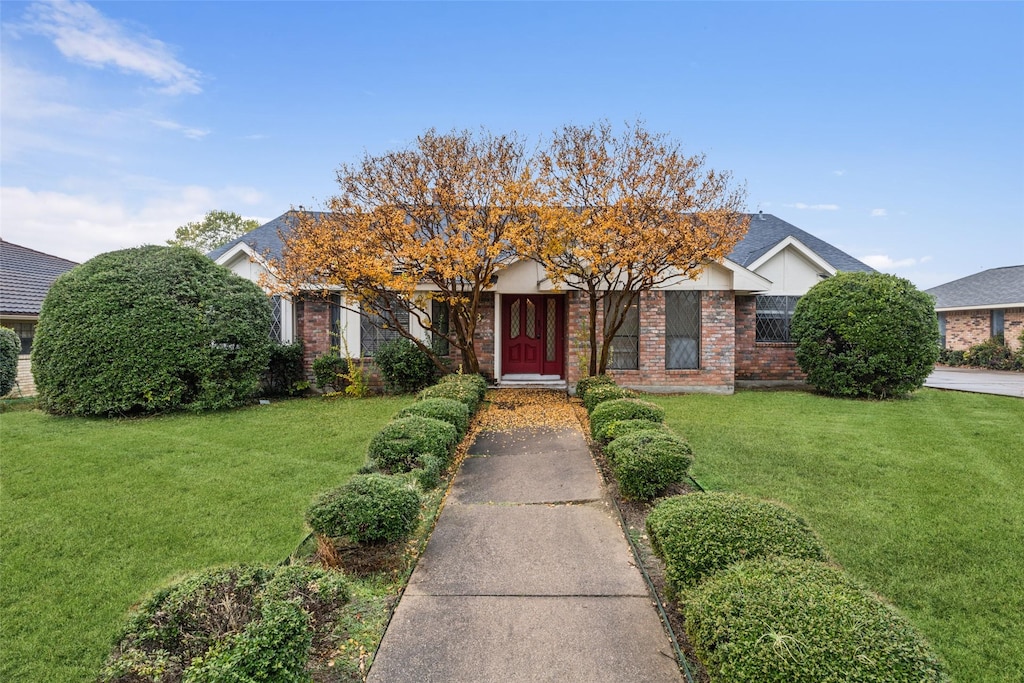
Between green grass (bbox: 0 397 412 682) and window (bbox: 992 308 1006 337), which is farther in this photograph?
window (bbox: 992 308 1006 337)

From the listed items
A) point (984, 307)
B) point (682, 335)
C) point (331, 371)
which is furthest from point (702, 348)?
point (984, 307)

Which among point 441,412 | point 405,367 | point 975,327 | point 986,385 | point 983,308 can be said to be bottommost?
point 986,385

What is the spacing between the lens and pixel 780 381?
541 inches

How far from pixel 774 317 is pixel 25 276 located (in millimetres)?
Answer: 22514

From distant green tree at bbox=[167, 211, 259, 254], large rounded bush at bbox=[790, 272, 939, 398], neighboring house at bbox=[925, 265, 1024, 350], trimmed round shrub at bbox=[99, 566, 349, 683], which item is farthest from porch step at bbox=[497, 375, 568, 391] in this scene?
distant green tree at bbox=[167, 211, 259, 254]

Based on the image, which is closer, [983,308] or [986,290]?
[983,308]

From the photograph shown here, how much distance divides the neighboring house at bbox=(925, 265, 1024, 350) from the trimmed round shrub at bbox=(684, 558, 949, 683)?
912 inches

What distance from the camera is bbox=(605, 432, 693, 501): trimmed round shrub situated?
15.0 feet

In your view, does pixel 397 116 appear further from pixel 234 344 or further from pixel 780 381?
pixel 780 381

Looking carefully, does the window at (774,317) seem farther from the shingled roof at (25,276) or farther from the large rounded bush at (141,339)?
the shingled roof at (25,276)

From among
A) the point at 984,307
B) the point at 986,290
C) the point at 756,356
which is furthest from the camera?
the point at 986,290

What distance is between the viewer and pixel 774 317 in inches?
549

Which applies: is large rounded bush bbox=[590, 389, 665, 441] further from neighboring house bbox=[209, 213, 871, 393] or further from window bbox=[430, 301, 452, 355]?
window bbox=[430, 301, 452, 355]

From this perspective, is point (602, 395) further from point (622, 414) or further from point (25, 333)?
point (25, 333)
